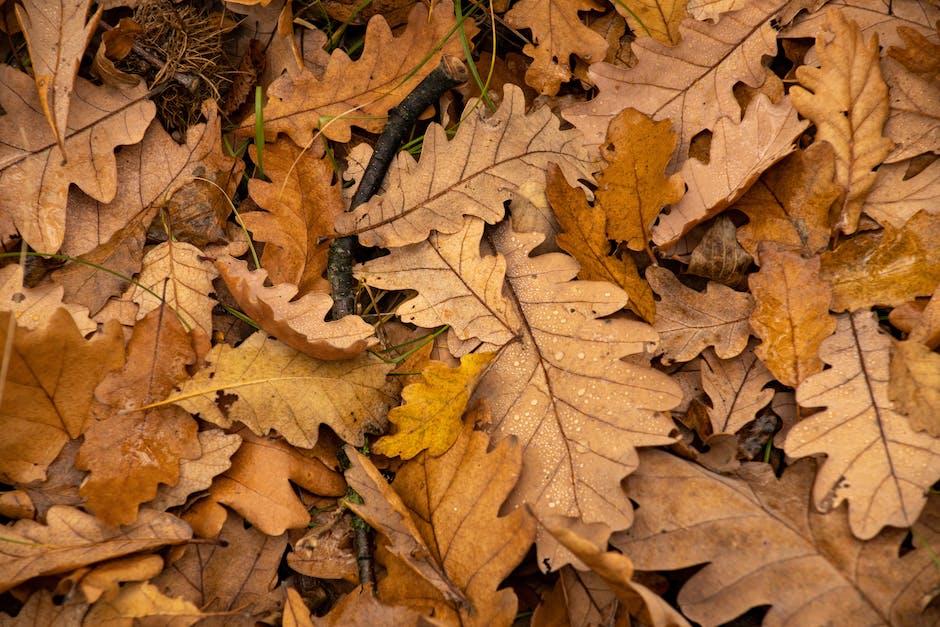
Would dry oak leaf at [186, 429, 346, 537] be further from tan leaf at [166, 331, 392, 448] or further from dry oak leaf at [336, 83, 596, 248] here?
dry oak leaf at [336, 83, 596, 248]

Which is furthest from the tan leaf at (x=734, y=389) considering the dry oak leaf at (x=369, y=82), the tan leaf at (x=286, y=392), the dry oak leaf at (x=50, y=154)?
the dry oak leaf at (x=50, y=154)

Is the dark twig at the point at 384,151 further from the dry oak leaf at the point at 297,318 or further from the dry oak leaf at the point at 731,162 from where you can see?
the dry oak leaf at the point at 731,162

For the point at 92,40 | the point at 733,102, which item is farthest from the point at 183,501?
the point at 733,102

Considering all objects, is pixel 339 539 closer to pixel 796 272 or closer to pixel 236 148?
pixel 236 148

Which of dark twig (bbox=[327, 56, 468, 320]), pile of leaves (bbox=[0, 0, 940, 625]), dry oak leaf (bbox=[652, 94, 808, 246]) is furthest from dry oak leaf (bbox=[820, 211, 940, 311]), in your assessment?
dark twig (bbox=[327, 56, 468, 320])

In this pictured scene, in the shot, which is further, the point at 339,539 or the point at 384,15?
the point at 384,15

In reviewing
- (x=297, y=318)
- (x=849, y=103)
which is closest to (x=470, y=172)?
(x=297, y=318)
